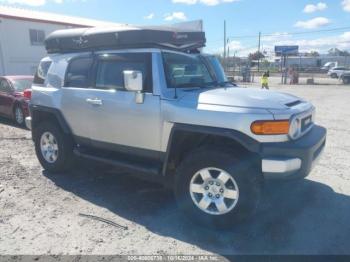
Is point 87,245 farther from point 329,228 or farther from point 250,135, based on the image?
point 329,228

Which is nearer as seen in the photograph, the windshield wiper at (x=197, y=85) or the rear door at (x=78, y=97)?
the windshield wiper at (x=197, y=85)

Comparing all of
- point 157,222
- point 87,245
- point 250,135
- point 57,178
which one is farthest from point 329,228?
point 57,178

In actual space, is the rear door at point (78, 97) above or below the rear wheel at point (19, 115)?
above

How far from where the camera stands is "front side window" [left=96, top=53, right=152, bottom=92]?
14.2 ft

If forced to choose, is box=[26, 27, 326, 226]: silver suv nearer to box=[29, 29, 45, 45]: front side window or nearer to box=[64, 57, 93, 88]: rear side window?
box=[64, 57, 93, 88]: rear side window

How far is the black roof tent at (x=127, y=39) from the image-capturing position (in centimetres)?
440

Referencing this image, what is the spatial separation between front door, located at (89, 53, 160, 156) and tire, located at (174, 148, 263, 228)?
0.58m

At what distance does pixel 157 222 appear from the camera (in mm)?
4098

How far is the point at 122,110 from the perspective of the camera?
14.7 feet

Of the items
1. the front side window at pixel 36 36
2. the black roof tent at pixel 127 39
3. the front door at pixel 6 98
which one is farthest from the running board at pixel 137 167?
the front side window at pixel 36 36

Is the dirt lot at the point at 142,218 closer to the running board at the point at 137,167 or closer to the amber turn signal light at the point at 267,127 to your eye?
the running board at the point at 137,167

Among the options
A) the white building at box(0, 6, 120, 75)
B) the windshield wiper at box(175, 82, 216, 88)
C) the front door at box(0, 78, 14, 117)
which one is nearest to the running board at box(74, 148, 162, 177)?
the windshield wiper at box(175, 82, 216, 88)

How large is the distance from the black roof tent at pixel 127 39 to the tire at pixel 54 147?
4.23 ft

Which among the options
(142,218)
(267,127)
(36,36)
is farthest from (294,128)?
(36,36)
